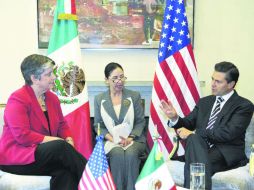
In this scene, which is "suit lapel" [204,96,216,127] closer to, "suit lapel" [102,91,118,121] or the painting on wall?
"suit lapel" [102,91,118,121]

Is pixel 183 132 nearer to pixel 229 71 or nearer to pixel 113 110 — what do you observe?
pixel 229 71

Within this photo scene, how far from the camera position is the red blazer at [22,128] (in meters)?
2.90

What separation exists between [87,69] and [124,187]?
1.46 meters

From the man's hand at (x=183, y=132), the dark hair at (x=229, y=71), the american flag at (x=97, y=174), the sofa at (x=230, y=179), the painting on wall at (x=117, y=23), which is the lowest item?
the sofa at (x=230, y=179)

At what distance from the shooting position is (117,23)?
441 cm

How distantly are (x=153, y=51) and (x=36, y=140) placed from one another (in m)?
1.99

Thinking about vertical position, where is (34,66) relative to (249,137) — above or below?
above

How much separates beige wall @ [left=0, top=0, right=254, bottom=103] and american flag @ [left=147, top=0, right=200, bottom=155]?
1.79 feet

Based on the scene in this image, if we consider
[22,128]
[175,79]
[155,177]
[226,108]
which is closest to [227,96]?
[226,108]

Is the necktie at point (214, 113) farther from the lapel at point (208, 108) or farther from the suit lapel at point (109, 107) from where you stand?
the suit lapel at point (109, 107)

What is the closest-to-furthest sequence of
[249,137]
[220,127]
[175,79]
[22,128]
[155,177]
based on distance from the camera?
[155,177]
[22,128]
[220,127]
[249,137]
[175,79]

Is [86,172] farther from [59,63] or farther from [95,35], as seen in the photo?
[95,35]

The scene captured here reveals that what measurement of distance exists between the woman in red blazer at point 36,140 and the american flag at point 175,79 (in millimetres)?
1149

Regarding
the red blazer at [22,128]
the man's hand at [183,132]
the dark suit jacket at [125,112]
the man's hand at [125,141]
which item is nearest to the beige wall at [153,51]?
the dark suit jacket at [125,112]
